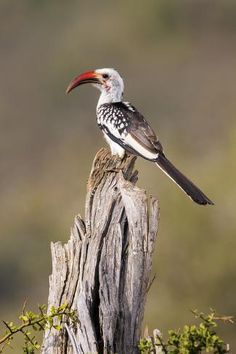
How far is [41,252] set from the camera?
20844 millimetres

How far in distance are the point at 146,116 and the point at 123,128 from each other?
22.4 m

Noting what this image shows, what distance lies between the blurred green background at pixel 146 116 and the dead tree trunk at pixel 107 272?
7.35 m

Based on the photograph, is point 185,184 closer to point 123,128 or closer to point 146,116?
point 123,128

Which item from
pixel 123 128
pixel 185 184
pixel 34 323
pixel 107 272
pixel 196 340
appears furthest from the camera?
pixel 123 128

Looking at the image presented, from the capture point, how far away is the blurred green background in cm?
1428

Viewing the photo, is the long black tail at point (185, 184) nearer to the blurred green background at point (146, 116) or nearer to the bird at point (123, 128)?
the bird at point (123, 128)

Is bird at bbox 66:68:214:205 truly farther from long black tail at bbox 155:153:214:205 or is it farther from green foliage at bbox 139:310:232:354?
green foliage at bbox 139:310:232:354

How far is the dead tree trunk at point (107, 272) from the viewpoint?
5.92 meters

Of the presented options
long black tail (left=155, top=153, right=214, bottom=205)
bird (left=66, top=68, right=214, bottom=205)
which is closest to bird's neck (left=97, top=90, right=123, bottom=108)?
bird (left=66, top=68, right=214, bottom=205)

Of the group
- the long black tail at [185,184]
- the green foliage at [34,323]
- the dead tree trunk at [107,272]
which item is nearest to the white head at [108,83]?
the long black tail at [185,184]

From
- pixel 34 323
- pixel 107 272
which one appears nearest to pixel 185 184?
pixel 107 272

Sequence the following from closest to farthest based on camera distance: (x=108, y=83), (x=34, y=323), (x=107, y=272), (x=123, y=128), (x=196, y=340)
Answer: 1. (x=196, y=340)
2. (x=34, y=323)
3. (x=107, y=272)
4. (x=123, y=128)
5. (x=108, y=83)

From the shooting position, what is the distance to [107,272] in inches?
237

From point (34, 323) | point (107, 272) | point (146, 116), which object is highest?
point (146, 116)
